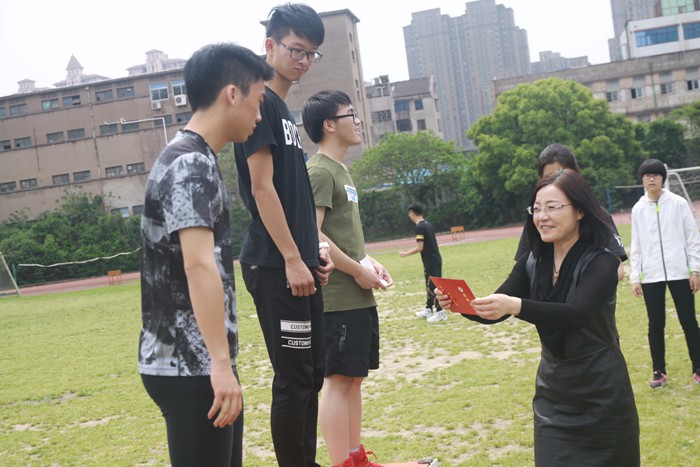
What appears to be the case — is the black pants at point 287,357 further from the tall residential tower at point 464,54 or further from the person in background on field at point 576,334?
the tall residential tower at point 464,54

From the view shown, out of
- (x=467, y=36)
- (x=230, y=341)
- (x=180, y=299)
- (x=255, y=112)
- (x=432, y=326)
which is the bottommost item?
(x=432, y=326)

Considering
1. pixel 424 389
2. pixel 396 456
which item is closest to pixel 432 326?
pixel 424 389

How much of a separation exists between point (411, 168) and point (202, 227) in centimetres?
4292

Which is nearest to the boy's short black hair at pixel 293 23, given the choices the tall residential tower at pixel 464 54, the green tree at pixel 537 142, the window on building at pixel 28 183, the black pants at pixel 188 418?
the black pants at pixel 188 418

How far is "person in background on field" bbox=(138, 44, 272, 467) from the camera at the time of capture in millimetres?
2439

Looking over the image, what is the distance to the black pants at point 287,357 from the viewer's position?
338cm

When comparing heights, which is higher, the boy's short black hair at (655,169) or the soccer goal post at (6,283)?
the boy's short black hair at (655,169)

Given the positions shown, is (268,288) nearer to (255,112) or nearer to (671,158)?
(255,112)

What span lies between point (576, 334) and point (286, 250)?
135 centimetres

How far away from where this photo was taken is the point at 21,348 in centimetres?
1404

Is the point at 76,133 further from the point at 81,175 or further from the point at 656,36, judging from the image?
the point at 656,36

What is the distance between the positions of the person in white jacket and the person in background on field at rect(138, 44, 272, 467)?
492 cm

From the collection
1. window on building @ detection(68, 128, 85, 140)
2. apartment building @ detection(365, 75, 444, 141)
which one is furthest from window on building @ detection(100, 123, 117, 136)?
apartment building @ detection(365, 75, 444, 141)

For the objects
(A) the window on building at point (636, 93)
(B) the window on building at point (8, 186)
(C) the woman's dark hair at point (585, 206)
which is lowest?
(C) the woman's dark hair at point (585, 206)
